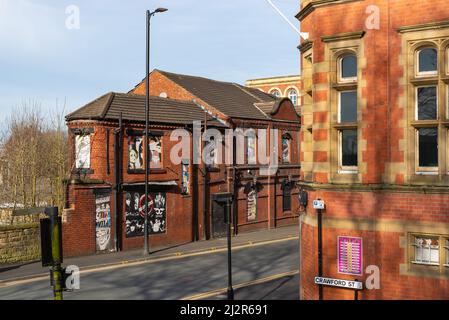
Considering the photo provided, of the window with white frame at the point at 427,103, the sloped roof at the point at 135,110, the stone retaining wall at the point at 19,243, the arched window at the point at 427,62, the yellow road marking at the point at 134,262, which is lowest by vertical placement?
the yellow road marking at the point at 134,262

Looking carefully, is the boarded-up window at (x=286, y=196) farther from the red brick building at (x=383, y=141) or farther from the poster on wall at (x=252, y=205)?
the red brick building at (x=383, y=141)

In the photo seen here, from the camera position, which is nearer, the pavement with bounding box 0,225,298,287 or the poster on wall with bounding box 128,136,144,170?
the pavement with bounding box 0,225,298,287

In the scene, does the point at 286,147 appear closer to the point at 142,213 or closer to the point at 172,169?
the point at 172,169

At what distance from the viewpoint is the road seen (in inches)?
710

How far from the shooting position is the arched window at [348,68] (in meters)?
12.2

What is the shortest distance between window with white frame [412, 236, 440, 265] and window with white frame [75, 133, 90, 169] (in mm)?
19442

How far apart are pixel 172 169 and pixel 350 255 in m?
19.1

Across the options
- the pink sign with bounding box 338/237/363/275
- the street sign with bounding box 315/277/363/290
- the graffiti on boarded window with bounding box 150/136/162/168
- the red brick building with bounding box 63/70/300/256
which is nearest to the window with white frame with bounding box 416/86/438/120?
the pink sign with bounding box 338/237/363/275

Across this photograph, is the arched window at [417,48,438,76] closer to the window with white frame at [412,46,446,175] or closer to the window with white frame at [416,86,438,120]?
the window with white frame at [412,46,446,175]

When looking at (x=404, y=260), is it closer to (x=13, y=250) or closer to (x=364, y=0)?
(x=364, y=0)

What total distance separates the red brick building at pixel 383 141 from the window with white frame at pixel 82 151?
56.5ft

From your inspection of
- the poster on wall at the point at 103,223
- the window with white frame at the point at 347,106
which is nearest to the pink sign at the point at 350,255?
the window with white frame at the point at 347,106

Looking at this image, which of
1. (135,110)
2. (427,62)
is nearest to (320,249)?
(427,62)

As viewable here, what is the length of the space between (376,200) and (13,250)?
1821 cm
